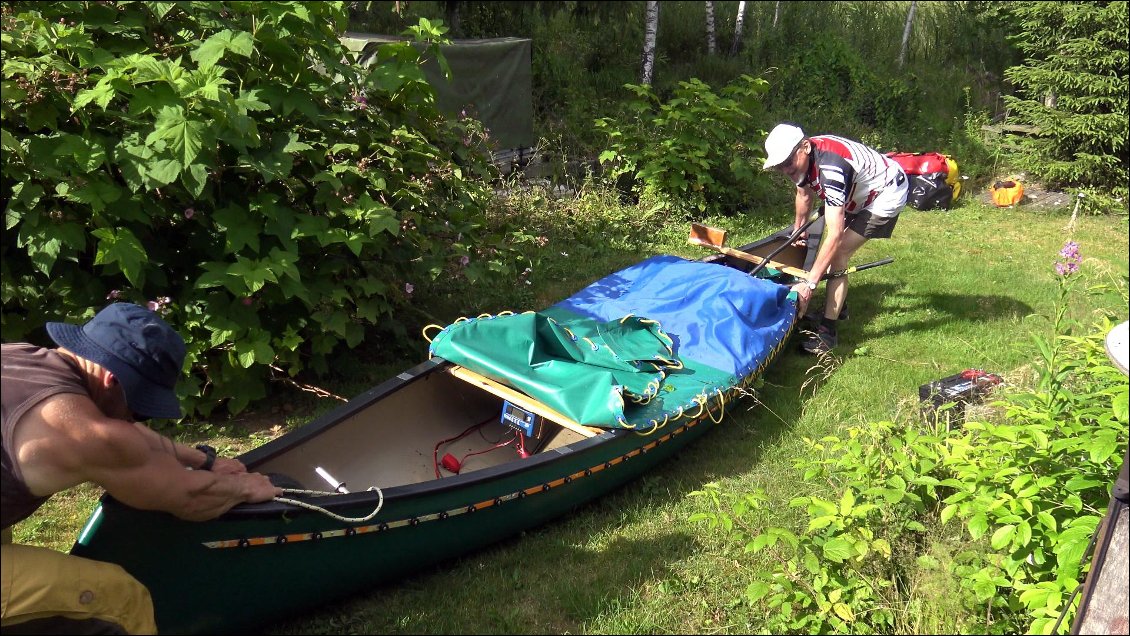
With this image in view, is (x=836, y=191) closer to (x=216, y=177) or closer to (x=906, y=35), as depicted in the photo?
(x=216, y=177)

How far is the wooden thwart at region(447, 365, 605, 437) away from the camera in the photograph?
4.37 metres

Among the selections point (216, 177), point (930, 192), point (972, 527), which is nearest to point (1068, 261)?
point (972, 527)

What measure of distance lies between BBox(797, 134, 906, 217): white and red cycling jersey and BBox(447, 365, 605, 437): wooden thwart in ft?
9.73

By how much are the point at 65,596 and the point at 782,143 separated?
16.9 feet

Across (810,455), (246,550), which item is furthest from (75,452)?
(810,455)

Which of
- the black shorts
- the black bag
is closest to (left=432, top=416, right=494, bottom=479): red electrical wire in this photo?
the black shorts

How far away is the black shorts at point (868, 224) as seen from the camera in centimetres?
642

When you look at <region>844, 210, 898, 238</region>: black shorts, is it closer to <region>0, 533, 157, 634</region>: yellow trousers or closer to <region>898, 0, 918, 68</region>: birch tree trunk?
<region>0, 533, 157, 634</region>: yellow trousers

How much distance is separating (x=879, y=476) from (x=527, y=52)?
9342 millimetres

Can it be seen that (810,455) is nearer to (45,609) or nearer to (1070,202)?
(45,609)

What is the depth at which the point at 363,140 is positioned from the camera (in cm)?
533

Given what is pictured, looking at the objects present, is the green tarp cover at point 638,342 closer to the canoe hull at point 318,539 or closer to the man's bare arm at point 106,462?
the canoe hull at point 318,539

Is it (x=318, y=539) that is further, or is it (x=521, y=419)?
(x=521, y=419)

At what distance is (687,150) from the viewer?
33.0ft
